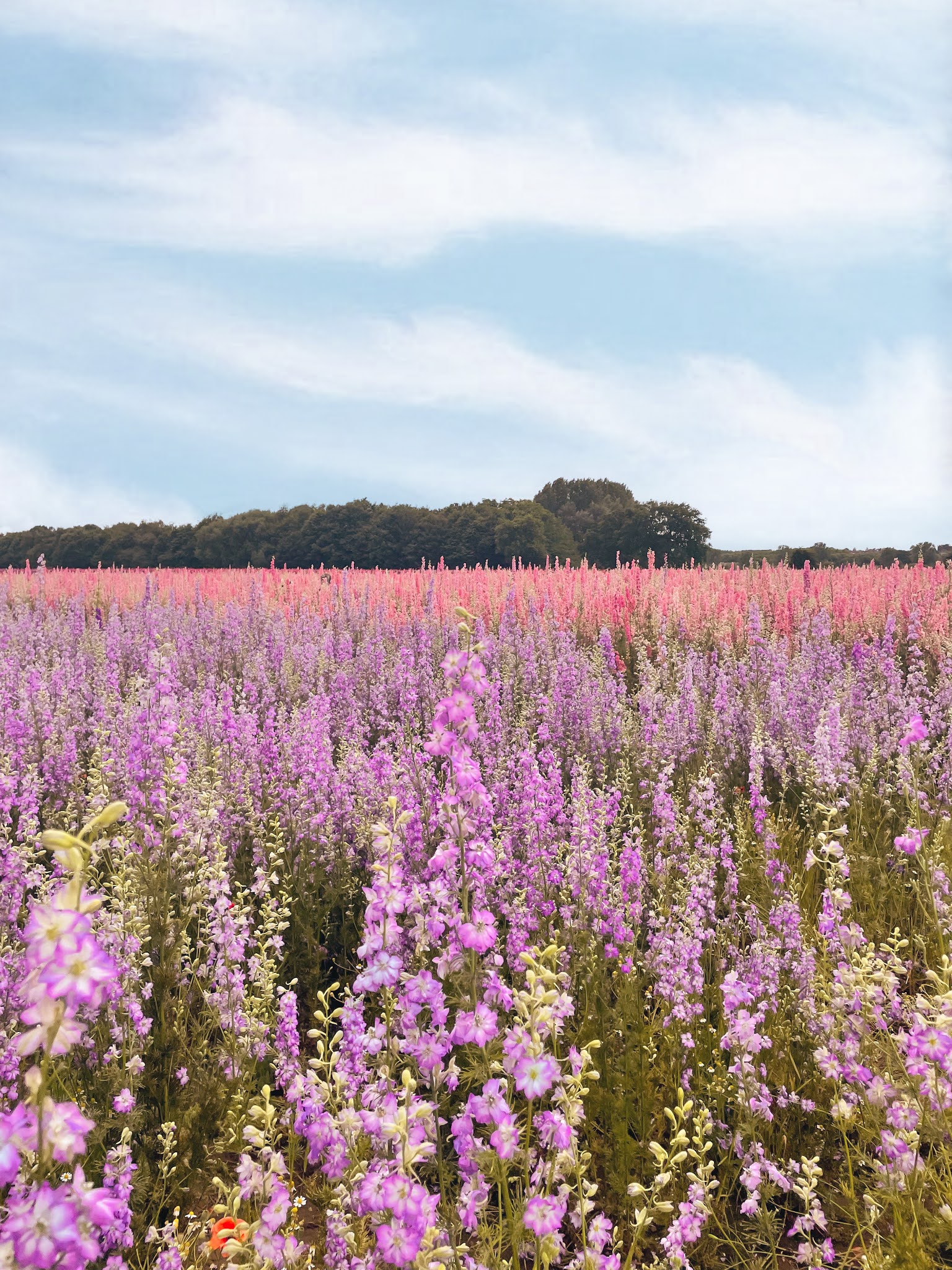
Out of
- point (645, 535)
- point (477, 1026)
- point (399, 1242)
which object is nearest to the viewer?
point (399, 1242)

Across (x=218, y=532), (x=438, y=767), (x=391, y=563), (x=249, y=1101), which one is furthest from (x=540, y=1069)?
(x=218, y=532)

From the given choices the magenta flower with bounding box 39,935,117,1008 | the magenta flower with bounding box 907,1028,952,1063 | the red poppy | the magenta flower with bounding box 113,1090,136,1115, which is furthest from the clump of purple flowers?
the magenta flower with bounding box 907,1028,952,1063

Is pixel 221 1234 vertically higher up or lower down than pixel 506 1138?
lower down

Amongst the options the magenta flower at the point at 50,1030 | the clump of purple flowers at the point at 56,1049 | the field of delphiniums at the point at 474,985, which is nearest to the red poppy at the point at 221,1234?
the field of delphiniums at the point at 474,985

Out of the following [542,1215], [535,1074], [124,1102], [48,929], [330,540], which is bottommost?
[124,1102]

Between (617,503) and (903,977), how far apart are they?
41.2m

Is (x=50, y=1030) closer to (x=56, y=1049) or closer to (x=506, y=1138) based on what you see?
(x=56, y=1049)

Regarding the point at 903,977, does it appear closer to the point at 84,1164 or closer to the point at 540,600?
the point at 84,1164

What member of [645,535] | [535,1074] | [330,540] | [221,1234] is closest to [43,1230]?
[535,1074]

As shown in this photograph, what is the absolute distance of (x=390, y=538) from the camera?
37.8 metres

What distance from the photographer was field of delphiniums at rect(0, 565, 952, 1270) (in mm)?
1786

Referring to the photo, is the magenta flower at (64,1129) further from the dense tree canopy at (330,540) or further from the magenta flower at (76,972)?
the dense tree canopy at (330,540)

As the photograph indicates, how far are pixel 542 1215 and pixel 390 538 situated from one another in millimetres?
36645

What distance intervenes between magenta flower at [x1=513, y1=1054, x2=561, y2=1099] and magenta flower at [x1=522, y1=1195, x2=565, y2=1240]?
238 millimetres
